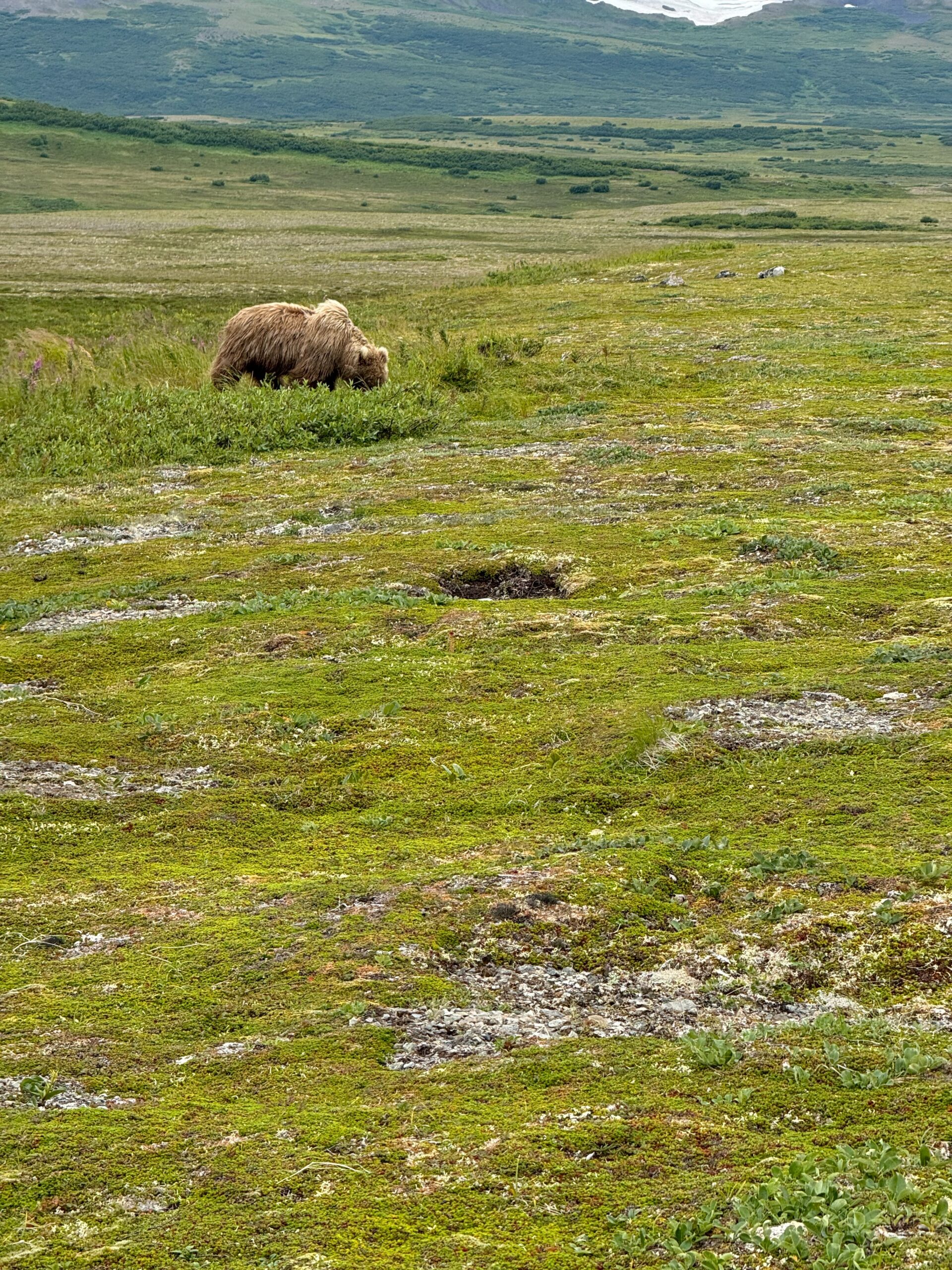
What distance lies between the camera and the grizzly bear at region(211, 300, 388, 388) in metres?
29.3

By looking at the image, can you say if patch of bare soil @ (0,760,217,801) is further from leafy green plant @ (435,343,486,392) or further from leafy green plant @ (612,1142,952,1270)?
leafy green plant @ (435,343,486,392)

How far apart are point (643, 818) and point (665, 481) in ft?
39.6

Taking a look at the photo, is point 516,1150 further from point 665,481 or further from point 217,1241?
point 665,481

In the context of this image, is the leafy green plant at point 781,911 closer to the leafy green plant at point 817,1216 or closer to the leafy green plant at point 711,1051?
the leafy green plant at point 711,1051

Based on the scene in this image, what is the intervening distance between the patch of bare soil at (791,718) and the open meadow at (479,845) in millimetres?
43

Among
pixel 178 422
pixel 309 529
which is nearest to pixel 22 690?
pixel 309 529

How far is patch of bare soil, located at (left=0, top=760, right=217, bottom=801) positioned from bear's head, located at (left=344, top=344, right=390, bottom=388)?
19711 millimetres

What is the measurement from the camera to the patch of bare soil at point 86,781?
33.8 feet

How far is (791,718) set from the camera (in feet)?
35.7

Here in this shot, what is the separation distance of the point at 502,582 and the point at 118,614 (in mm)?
4673

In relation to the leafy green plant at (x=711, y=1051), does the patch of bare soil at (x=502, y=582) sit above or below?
above

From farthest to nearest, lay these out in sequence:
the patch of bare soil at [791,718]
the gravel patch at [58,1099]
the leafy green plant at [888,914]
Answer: the patch of bare soil at [791,718], the leafy green plant at [888,914], the gravel patch at [58,1099]

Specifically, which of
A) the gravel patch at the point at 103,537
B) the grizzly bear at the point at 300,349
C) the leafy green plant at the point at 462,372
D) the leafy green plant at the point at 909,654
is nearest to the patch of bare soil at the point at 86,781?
the leafy green plant at the point at 909,654

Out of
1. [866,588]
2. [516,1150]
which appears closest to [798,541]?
[866,588]
